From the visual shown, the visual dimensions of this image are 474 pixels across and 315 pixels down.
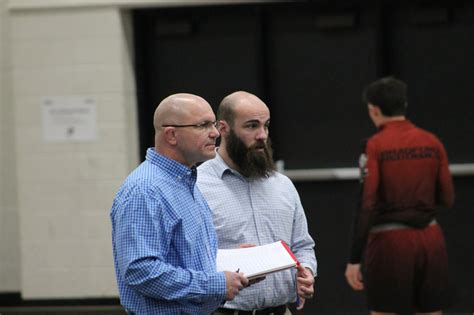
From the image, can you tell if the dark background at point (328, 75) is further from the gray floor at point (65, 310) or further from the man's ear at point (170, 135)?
the man's ear at point (170, 135)

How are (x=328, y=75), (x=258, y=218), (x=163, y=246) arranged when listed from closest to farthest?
(x=163, y=246) < (x=258, y=218) < (x=328, y=75)

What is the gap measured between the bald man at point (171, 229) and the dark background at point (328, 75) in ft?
12.8

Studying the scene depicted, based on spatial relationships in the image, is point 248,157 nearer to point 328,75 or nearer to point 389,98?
point 389,98

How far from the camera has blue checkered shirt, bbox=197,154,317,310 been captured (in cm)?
409

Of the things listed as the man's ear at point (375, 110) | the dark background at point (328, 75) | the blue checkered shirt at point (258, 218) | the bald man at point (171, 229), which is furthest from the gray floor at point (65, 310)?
the bald man at point (171, 229)

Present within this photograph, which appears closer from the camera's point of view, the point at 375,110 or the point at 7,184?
the point at 375,110

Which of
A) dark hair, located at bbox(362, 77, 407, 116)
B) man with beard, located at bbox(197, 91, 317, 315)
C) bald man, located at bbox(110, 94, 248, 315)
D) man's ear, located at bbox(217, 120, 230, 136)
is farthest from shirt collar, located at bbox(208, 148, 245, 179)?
dark hair, located at bbox(362, 77, 407, 116)

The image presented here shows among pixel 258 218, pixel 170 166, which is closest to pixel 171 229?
pixel 170 166

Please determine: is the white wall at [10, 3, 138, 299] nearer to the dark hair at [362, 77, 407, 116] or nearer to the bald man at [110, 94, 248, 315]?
the dark hair at [362, 77, 407, 116]

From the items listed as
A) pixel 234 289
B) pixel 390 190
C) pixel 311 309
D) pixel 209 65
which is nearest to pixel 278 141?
pixel 209 65

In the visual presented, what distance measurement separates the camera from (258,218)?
417 cm

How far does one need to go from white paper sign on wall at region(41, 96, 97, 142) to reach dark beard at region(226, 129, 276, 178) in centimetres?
334

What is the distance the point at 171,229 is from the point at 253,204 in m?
0.90

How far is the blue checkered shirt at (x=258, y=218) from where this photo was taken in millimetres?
4086
